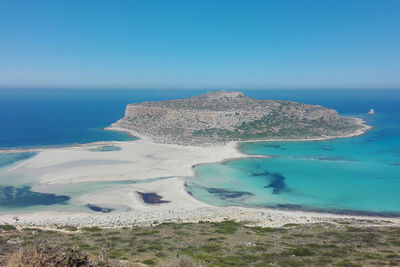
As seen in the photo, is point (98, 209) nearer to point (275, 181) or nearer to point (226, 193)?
point (226, 193)

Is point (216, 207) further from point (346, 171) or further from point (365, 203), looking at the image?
point (346, 171)

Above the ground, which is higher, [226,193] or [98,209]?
[226,193]

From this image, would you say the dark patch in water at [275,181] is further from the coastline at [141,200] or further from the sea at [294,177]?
the coastline at [141,200]

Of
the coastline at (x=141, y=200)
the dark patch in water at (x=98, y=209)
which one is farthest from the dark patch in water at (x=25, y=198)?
the dark patch in water at (x=98, y=209)

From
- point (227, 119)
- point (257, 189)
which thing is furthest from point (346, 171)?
point (227, 119)

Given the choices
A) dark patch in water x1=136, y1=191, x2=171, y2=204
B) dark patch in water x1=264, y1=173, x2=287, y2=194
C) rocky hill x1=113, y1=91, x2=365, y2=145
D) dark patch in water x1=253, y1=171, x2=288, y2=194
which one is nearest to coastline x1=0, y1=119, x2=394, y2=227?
dark patch in water x1=136, y1=191, x2=171, y2=204

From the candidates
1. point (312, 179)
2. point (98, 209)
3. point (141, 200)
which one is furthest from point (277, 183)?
point (98, 209)

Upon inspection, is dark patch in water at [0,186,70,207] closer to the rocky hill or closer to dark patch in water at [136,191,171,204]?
dark patch in water at [136,191,171,204]
